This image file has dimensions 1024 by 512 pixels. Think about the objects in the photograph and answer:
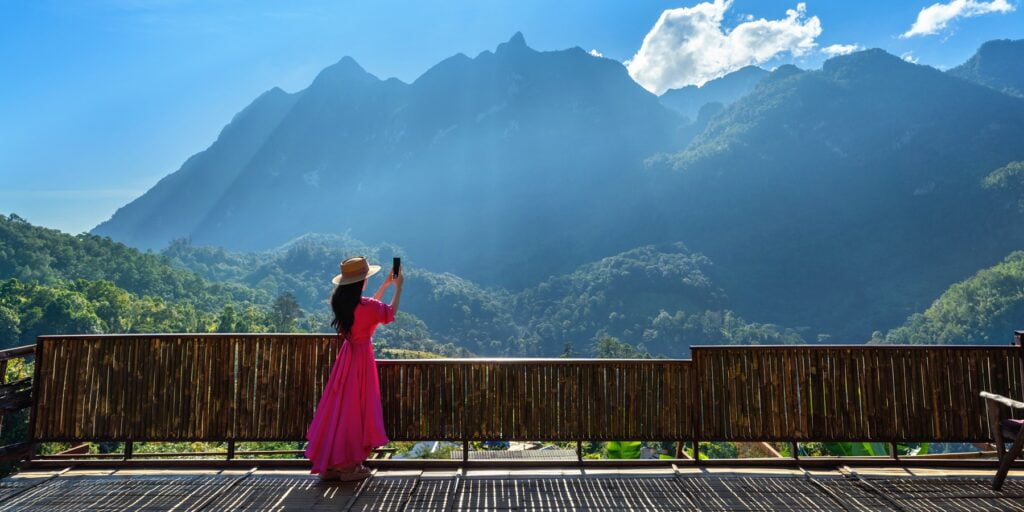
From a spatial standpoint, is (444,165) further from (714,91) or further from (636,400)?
(636,400)

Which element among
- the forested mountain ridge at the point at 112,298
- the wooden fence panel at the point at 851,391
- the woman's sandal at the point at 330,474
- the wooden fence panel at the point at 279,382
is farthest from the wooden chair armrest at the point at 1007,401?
the forested mountain ridge at the point at 112,298

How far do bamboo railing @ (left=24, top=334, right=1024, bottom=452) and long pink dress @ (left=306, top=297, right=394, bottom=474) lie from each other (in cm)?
38

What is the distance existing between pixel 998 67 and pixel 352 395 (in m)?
Answer: 150

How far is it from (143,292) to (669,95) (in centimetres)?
15820

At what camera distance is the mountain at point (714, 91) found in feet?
582

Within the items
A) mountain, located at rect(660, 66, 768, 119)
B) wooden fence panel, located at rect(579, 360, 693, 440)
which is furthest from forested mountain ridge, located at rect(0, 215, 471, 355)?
mountain, located at rect(660, 66, 768, 119)

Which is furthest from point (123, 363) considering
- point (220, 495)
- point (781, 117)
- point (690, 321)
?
point (781, 117)

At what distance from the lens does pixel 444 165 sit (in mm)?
139000

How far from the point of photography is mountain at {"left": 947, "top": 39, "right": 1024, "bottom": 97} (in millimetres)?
107688

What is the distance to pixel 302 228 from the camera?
139m

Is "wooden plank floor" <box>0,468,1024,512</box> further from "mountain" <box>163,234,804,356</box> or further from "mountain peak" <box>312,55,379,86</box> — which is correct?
"mountain peak" <box>312,55,379,86</box>

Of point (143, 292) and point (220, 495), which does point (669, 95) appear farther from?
point (220, 495)

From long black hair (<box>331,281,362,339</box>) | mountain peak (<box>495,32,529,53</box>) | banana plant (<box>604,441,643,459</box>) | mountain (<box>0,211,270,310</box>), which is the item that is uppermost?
mountain peak (<box>495,32,529,53</box>)

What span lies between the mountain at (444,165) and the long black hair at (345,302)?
101 meters
